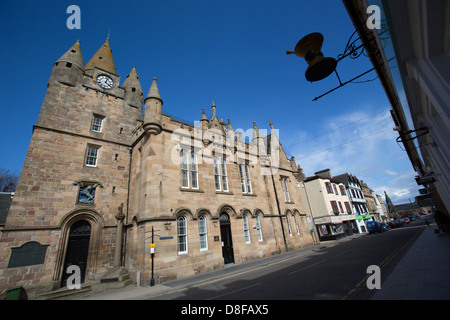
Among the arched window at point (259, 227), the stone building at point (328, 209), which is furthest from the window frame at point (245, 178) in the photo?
the stone building at point (328, 209)

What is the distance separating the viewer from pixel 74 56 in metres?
17.8

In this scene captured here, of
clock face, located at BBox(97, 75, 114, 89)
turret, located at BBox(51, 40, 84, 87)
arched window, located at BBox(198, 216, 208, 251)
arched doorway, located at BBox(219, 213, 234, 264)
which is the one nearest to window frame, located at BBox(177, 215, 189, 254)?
arched window, located at BBox(198, 216, 208, 251)

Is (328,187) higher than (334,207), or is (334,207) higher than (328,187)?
(328,187)

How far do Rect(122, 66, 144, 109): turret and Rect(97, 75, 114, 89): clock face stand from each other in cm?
133

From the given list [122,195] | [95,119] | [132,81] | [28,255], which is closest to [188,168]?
[122,195]

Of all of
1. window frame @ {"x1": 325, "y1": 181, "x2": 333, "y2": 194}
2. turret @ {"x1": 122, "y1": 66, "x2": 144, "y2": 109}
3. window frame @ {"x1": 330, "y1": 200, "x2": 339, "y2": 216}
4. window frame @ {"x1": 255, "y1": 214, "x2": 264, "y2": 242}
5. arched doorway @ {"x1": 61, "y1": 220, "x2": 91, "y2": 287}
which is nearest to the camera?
arched doorway @ {"x1": 61, "y1": 220, "x2": 91, "y2": 287}

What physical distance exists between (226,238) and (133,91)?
17460 mm

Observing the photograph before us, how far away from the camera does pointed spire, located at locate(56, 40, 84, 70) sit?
17.2m

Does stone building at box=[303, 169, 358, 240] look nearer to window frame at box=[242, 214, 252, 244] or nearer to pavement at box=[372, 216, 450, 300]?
window frame at box=[242, 214, 252, 244]

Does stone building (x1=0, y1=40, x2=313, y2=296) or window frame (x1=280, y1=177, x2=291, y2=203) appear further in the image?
window frame (x1=280, y1=177, x2=291, y2=203)

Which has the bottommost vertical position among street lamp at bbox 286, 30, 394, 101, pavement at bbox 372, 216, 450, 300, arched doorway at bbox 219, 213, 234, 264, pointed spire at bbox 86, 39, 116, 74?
pavement at bbox 372, 216, 450, 300

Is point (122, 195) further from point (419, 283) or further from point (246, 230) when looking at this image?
point (419, 283)

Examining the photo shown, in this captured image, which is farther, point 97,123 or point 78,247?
point 97,123
